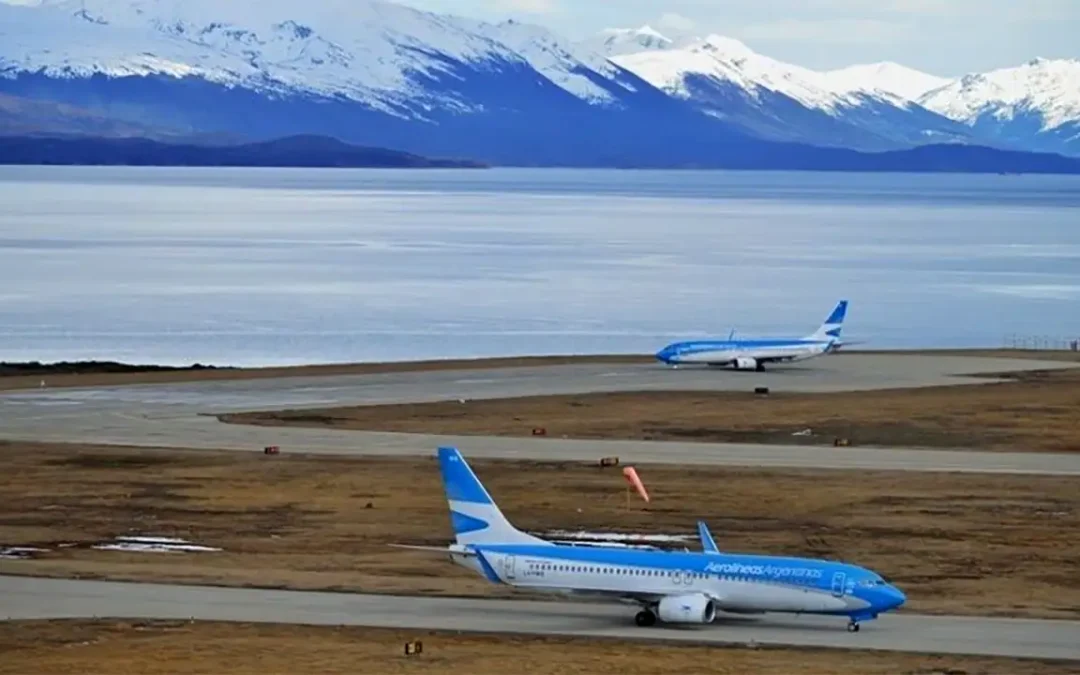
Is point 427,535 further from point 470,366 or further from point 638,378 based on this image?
point 470,366

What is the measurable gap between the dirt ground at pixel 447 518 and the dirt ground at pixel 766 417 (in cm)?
1103

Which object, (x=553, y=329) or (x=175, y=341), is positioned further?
(x=553, y=329)

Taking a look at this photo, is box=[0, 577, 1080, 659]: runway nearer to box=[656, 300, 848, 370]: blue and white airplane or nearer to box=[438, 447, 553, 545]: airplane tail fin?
box=[438, 447, 553, 545]: airplane tail fin

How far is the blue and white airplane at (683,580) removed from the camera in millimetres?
54969

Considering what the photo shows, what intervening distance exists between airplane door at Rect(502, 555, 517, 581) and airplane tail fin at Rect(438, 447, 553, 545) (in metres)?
0.63

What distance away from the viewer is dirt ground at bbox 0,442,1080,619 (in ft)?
205

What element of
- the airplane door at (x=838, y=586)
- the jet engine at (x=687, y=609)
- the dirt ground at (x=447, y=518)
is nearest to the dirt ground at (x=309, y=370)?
the dirt ground at (x=447, y=518)

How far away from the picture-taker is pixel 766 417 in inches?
3994

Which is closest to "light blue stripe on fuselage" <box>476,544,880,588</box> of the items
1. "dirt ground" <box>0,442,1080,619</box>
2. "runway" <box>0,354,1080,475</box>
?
"dirt ground" <box>0,442,1080,619</box>

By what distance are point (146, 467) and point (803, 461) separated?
24.6 meters

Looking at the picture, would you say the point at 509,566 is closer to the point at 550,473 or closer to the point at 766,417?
the point at 550,473

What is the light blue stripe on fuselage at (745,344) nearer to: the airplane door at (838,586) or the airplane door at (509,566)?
the airplane door at (509,566)

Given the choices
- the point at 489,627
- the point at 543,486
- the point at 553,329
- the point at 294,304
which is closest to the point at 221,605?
the point at 489,627

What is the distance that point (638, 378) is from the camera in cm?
12025
